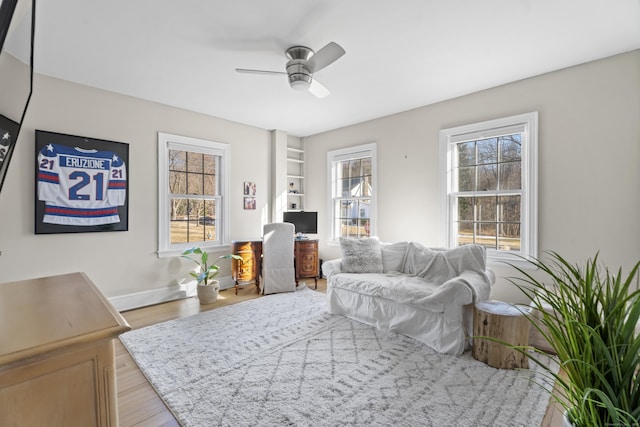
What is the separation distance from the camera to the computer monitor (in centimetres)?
491

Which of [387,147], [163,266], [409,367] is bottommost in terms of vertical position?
[409,367]

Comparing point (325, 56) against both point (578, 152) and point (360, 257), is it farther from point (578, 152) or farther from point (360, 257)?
point (578, 152)

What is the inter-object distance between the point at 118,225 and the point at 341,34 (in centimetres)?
331

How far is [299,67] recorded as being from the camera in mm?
2545

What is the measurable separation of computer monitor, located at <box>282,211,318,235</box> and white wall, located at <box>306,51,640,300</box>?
1.81m

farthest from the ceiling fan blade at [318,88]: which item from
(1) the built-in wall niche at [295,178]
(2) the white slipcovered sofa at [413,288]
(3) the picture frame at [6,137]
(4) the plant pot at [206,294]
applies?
(4) the plant pot at [206,294]

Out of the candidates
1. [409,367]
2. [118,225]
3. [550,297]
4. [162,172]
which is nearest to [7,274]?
[118,225]

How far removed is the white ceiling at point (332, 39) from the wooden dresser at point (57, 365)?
2109mm

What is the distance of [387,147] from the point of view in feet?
14.4

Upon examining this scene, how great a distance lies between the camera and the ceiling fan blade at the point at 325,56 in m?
2.16

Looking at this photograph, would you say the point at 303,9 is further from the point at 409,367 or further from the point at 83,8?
the point at 409,367

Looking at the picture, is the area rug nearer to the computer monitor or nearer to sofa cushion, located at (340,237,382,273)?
sofa cushion, located at (340,237,382,273)

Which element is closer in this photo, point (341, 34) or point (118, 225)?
point (341, 34)

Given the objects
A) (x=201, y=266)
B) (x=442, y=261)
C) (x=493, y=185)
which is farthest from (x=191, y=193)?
(x=493, y=185)
